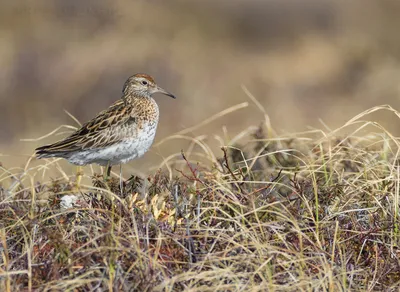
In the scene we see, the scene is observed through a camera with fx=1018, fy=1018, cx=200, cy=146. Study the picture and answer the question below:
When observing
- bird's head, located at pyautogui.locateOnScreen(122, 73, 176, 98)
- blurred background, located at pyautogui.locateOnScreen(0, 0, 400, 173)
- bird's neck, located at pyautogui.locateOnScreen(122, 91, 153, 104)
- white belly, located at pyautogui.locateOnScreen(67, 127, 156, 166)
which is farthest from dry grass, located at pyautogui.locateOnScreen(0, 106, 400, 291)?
blurred background, located at pyautogui.locateOnScreen(0, 0, 400, 173)

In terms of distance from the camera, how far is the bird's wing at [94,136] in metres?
7.04

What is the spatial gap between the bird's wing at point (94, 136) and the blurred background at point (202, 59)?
671 cm

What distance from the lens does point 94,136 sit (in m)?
7.09

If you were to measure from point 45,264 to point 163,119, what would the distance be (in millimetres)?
11142

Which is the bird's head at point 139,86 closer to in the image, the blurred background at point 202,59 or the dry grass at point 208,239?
the dry grass at point 208,239

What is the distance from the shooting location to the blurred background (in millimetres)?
15914

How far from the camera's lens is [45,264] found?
4.86 metres

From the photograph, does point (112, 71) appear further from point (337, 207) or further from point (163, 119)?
point (337, 207)

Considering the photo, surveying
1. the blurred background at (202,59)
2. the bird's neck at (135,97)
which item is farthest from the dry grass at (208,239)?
the blurred background at (202,59)

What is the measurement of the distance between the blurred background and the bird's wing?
6714 mm

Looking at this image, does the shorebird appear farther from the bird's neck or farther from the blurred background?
the blurred background

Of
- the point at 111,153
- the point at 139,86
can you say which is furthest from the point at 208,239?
the point at 139,86

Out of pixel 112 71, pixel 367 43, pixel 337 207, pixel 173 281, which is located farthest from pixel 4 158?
pixel 367 43

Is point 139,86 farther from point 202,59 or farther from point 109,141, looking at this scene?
point 202,59
